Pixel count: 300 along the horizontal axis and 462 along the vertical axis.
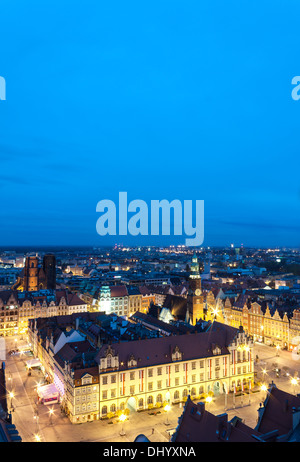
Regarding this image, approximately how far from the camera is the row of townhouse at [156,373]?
2247 inches

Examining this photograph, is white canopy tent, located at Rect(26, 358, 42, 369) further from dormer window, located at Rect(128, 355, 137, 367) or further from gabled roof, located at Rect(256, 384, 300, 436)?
gabled roof, located at Rect(256, 384, 300, 436)

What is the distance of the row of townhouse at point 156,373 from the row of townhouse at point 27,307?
173 ft

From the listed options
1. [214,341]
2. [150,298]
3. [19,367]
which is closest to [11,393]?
[19,367]

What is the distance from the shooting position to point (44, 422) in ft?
178

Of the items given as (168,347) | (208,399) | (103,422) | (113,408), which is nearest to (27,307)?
(168,347)

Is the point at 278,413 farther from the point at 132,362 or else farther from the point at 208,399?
the point at 132,362

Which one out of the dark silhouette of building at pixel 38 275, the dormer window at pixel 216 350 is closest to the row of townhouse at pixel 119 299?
the dark silhouette of building at pixel 38 275

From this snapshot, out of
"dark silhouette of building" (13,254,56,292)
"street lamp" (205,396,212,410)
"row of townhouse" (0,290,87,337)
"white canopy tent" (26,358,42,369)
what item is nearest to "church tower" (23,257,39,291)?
"dark silhouette of building" (13,254,56,292)

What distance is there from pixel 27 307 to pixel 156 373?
66329 millimetres

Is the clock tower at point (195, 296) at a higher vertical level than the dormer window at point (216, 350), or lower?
higher

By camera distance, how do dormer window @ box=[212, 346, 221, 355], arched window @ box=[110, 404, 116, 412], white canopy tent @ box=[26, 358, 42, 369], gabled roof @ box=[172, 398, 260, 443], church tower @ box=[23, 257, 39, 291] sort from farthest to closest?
1. church tower @ box=[23, 257, 39, 291]
2. white canopy tent @ box=[26, 358, 42, 369]
3. dormer window @ box=[212, 346, 221, 355]
4. arched window @ box=[110, 404, 116, 412]
5. gabled roof @ box=[172, 398, 260, 443]

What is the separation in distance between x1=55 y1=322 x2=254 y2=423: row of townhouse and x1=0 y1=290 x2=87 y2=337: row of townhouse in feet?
173

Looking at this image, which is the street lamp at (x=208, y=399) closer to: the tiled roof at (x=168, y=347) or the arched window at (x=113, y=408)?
the tiled roof at (x=168, y=347)

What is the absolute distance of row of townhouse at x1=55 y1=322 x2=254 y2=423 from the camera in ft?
187
